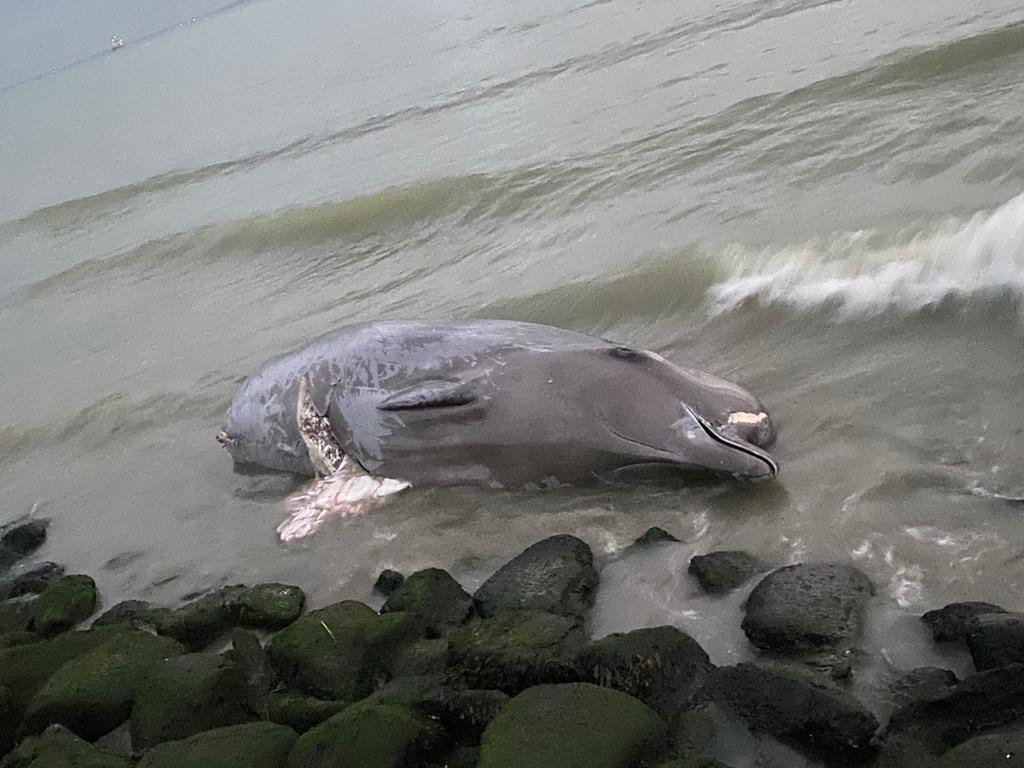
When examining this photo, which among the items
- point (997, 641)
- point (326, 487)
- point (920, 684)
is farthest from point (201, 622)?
point (997, 641)

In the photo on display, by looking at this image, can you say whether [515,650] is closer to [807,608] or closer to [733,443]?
[807,608]

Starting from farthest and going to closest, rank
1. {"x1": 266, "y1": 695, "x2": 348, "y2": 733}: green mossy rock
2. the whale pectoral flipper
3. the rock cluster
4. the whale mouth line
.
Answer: the whale pectoral flipper → the whale mouth line → {"x1": 266, "y1": 695, "x2": 348, "y2": 733}: green mossy rock → the rock cluster

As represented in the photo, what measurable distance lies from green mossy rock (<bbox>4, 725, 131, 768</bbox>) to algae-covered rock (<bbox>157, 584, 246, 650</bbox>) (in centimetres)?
90

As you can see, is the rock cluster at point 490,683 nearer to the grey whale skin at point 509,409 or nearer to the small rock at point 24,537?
the grey whale skin at point 509,409

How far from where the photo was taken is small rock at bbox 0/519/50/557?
741 centimetres

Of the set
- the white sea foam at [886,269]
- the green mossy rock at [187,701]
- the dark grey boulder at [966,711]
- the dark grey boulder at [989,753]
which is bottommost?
the white sea foam at [886,269]

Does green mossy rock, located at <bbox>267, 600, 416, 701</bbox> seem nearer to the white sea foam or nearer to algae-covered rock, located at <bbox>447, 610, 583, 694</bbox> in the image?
algae-covered rock, located at <bbox>447, 610, 583, 694</bbox>

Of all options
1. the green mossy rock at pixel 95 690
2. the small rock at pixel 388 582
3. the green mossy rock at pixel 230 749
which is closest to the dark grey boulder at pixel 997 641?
the green mossy rock at pixel 230 749

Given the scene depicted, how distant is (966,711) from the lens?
3.42 meters

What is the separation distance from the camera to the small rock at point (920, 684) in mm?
3652

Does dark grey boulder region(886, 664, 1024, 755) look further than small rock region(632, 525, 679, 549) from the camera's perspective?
No

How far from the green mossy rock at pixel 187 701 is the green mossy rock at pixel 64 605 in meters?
1.55

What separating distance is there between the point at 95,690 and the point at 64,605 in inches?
57.6

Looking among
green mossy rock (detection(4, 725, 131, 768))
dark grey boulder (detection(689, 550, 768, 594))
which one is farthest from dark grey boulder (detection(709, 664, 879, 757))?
green mossy rock (detection(4, 725, 131, 768))
